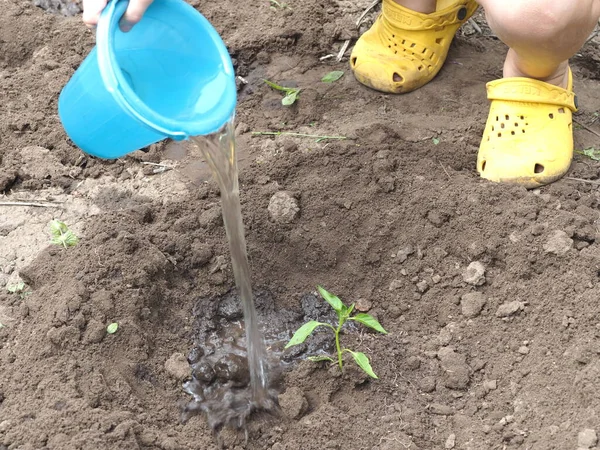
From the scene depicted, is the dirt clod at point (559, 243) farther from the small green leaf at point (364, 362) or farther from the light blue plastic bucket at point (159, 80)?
the light blue plastic bucket at point (159, 80)

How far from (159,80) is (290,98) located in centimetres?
95

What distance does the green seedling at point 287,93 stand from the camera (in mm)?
2660

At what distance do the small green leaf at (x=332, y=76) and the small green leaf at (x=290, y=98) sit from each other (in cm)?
14

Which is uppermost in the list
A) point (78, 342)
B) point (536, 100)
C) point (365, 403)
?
point (536, 100)

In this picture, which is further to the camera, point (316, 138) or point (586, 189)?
point (316, 138)

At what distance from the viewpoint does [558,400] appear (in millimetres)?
1714

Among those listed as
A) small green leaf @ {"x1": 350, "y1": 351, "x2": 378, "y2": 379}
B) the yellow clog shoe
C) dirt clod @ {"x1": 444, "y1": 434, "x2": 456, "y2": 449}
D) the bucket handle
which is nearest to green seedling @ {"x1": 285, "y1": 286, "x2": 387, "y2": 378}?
small green leaf @ {"x1": 350, "y1": 351, "x2": 378, "y2": 379}

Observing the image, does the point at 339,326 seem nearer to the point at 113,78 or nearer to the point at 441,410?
the point at 441,410

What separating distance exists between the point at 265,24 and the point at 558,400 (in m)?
1.94

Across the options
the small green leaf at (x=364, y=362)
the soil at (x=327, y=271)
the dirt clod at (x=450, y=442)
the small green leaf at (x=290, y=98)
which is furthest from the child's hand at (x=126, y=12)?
the dirt clod at (x=450, y=442)

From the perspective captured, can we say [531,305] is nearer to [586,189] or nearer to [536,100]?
[586,189]

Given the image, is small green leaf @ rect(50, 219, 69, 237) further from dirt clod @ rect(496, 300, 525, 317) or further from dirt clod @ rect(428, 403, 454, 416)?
dirt clod @ rect(496, 300, 525, 317)

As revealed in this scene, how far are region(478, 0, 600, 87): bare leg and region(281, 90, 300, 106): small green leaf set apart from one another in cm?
75

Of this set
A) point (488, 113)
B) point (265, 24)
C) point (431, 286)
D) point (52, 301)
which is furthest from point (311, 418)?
point (265, 24)
